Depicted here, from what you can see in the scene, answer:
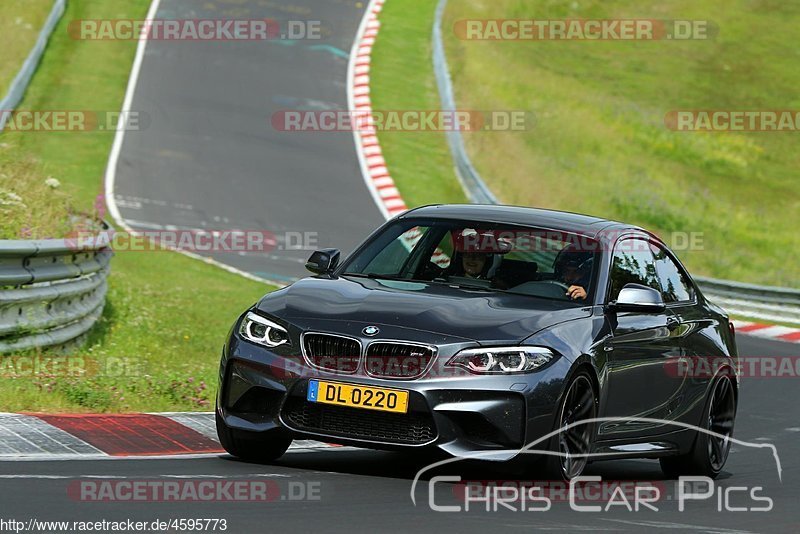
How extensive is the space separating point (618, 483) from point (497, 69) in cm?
2915

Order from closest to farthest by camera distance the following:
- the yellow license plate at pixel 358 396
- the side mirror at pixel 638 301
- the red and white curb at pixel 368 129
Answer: the yellow license plate at pixel 358 396 < the side mirror at pixel 638 301 < the red and white curb at pixel 368 129

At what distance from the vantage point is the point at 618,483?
8867 millimetres

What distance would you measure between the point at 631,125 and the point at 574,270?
1112 inches

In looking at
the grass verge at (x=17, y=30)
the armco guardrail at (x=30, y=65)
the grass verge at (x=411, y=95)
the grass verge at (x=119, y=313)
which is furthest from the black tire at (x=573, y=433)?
the grass verge at (x=17, y=30)

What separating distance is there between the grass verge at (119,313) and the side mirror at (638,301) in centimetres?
336

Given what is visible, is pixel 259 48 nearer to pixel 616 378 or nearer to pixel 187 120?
pixel 187 120

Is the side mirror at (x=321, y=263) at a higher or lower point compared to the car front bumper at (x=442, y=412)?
higher

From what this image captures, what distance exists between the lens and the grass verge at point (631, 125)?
29.6 m

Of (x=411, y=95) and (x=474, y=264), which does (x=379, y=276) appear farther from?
(x=411, y=95)

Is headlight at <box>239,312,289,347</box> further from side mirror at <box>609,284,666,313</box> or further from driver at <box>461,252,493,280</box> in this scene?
side mirror at <box>609,284,666,313</box>

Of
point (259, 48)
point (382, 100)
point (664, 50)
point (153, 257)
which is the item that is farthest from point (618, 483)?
point (664, 50)

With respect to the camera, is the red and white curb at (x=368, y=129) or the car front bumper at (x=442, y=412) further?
the red and white curb at (x=368, y=129)

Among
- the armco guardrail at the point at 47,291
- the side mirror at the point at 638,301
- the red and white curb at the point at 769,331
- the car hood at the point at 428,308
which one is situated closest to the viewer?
the car hood at the point at 428,308

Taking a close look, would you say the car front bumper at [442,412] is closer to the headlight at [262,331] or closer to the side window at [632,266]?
the headlight at [262,331]
